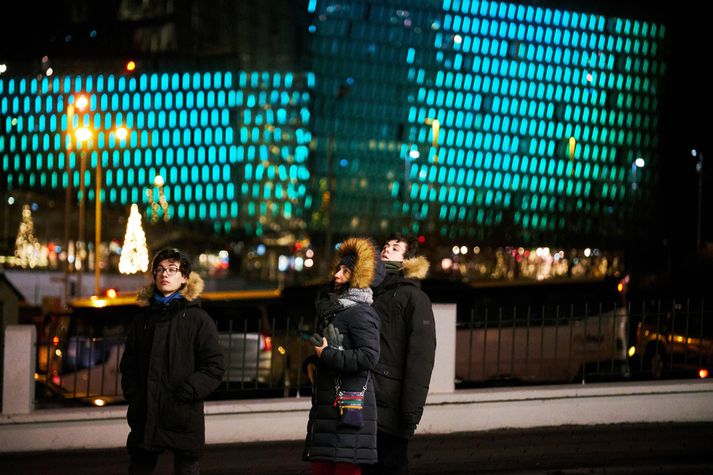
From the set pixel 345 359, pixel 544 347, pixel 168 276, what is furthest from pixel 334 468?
pixel 544 347

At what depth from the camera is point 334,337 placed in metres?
5.37

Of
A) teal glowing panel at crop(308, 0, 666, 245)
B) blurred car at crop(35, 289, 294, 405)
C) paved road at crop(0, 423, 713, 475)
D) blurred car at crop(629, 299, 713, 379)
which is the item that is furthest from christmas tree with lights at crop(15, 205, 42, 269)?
paved road at crop(0, 423, 713, 475)

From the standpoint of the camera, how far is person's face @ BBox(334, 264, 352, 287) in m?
5.45

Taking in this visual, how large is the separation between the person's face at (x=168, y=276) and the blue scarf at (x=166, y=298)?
0.8 inches

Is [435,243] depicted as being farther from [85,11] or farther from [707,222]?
[85,11]

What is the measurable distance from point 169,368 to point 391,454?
1404 millimetres

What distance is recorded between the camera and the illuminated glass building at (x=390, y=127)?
3282 inches

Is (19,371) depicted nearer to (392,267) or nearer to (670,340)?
(392,267)

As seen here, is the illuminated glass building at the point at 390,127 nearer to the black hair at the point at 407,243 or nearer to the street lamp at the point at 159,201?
the street lamp at the point at 159,201

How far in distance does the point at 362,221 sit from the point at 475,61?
720 inches

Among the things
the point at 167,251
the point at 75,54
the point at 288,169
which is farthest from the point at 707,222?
the point at 167,251

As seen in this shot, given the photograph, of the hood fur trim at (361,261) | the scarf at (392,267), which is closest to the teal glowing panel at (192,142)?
the scarf at (392,267)

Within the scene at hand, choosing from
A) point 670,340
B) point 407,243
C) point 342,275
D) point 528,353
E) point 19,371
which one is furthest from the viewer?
point 670,340

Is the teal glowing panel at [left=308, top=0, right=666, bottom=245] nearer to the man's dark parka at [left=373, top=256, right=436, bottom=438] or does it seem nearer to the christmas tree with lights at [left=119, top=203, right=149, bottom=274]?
the christmas tree with lights at [left=119, top=203, right=149, bottom=274]
